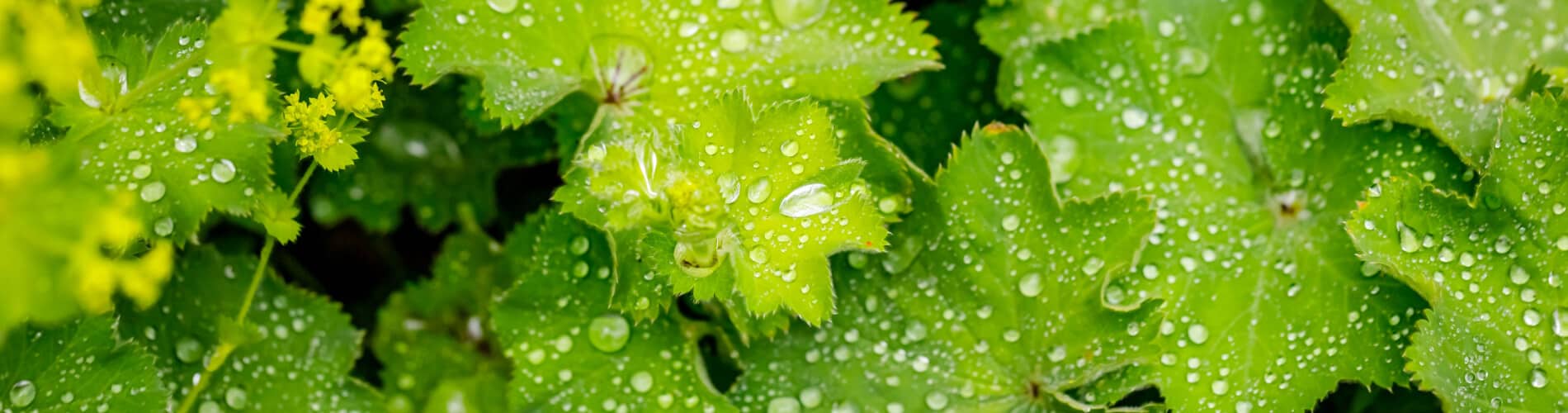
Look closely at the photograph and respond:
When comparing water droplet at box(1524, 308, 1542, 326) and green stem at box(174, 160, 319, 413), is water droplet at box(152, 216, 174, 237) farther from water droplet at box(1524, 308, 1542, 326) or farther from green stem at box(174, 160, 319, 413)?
water droplet at box(1524, 308, 1542, 326)

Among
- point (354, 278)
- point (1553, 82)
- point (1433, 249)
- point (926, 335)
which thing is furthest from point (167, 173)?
point (1553, 82)

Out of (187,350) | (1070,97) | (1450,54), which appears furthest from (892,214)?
(187,350)

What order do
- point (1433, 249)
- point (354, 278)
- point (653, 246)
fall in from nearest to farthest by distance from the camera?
point (653, 246)
point (1433, 249)
point (354, 278)

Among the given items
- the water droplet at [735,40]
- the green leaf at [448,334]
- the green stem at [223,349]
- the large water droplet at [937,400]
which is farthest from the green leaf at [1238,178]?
the green stem at [223,349]

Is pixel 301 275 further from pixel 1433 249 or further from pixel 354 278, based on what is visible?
pixel 1433 249

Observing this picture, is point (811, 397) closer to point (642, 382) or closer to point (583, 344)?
point (642, 382)

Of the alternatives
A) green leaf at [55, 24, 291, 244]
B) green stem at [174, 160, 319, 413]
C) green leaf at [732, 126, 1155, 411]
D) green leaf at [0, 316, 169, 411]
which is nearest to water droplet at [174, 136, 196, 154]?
green leaf at [55, 24, 291, 244]
